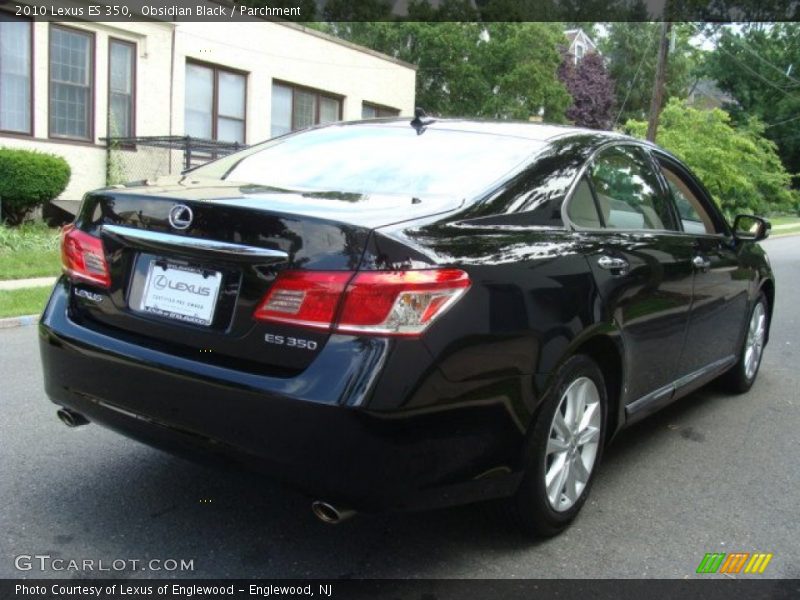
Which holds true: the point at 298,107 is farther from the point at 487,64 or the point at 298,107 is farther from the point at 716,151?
the point at 487,64

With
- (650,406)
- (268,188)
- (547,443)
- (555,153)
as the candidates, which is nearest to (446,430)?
(547,443)

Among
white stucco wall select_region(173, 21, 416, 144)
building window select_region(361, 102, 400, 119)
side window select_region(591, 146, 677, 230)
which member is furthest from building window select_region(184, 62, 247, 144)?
side window select_region(591, 146, 677, 230)

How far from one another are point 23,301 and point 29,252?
369cm

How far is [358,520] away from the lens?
11.1ft

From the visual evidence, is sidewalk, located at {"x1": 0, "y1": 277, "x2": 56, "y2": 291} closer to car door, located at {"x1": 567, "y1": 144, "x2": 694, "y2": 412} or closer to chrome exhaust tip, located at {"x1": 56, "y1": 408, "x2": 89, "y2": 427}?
chrome exhaust tip, located at {"x1": 56, "y1": 408, "x2": 89, "y2": 427}

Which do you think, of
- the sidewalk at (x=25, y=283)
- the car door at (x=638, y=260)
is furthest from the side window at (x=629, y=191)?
the sidewalk at (x=25, y=283)

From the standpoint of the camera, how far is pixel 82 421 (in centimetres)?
321

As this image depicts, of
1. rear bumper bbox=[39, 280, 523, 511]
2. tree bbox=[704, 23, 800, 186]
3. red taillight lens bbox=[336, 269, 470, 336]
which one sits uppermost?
tree bbox=[704, 23, 800, 186]

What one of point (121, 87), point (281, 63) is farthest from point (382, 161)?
point (281, 63)

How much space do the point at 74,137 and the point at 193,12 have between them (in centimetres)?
388

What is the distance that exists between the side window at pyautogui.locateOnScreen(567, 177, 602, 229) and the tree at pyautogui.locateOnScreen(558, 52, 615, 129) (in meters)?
48.3

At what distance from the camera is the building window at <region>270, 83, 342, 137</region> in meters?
20.1

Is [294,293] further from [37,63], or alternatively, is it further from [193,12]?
[193,12]

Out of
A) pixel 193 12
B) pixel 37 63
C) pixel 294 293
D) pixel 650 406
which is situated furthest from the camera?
pixel 193 12
